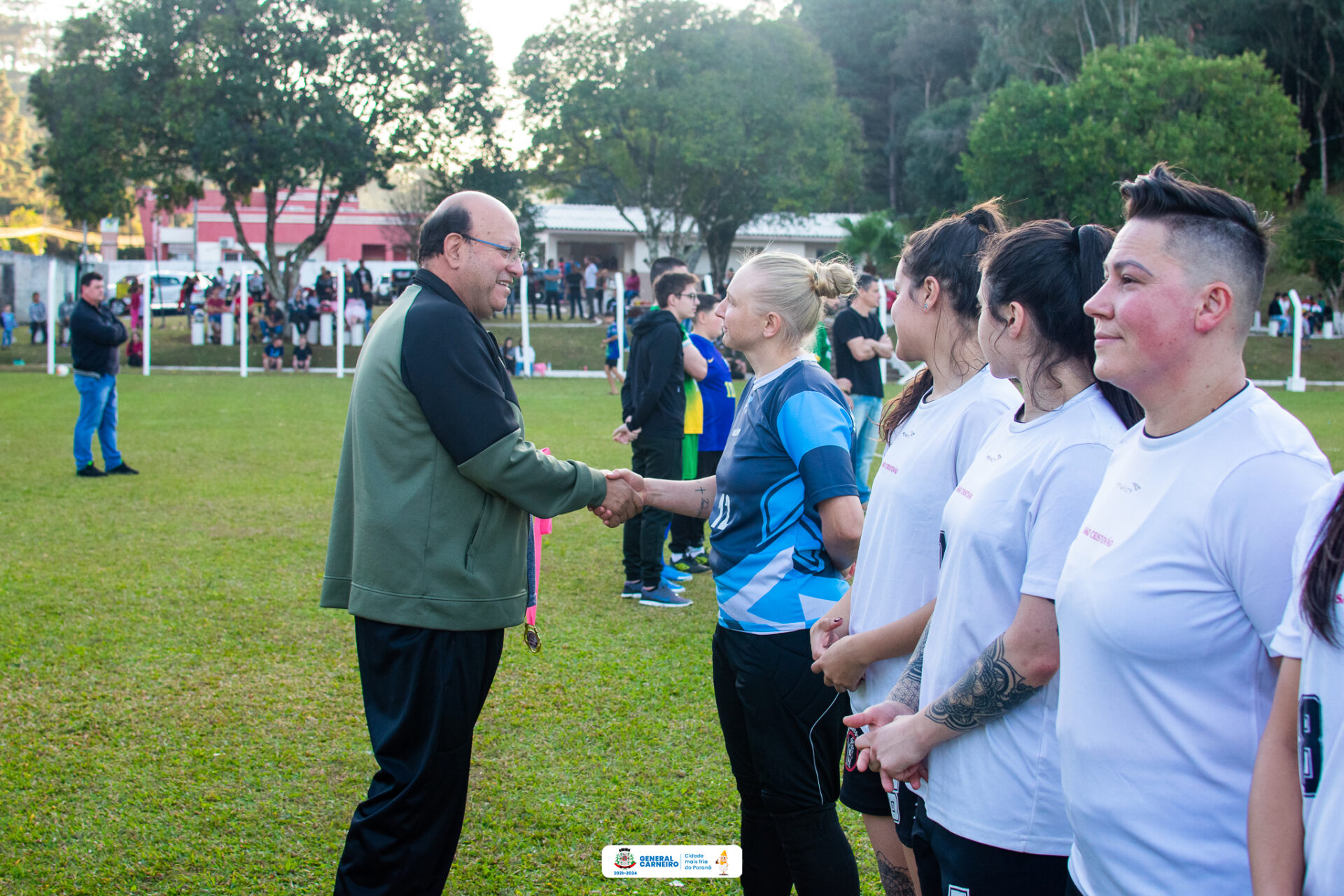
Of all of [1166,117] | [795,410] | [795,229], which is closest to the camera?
[795,410]

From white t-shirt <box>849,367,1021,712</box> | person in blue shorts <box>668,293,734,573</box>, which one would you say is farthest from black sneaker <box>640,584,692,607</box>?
white t-shirt <box>849,367,1021,712</box>

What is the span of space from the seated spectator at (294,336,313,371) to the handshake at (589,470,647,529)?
89.5ft

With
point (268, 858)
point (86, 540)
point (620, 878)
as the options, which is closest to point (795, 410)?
point (620, 878)

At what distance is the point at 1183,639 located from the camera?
154 centimetres

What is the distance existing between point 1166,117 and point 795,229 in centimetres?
2115

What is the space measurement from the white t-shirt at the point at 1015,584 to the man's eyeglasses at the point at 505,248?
172cm

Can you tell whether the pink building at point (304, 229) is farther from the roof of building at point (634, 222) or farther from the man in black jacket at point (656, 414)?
the man in black jacket at point (656, 414)

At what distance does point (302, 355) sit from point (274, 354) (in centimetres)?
79

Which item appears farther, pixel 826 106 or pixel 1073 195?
pixel 826 106

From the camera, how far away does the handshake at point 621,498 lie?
368 centimetres

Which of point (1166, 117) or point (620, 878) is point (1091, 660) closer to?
point (620, 878)

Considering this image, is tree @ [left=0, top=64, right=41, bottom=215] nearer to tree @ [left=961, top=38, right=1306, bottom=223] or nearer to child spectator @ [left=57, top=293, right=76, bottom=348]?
child spectator @ [left=57, top=293, right=76, bottom=348]

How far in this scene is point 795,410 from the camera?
288cm

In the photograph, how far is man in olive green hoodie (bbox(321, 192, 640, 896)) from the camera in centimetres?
293
